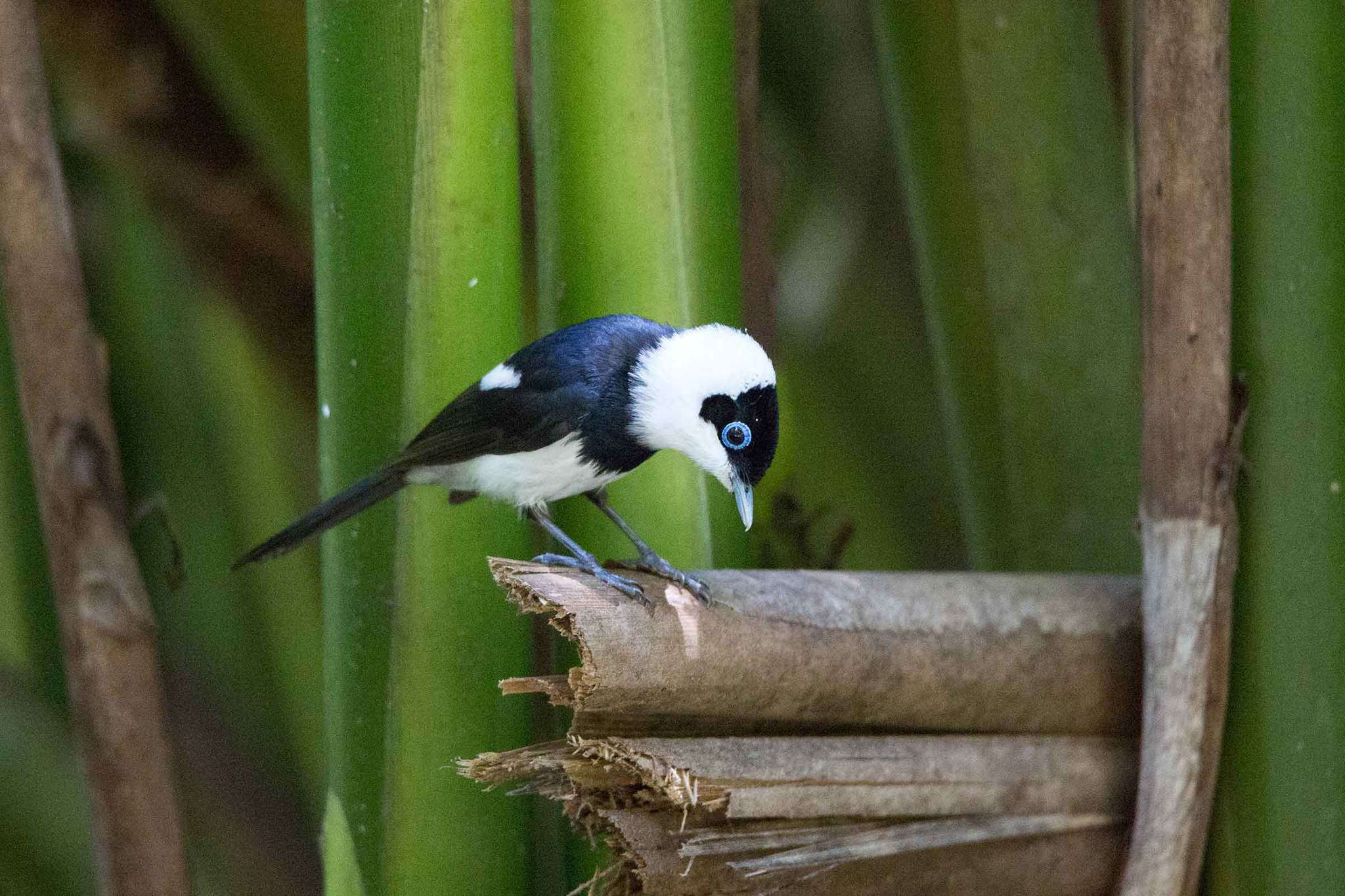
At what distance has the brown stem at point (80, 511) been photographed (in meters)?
1.39

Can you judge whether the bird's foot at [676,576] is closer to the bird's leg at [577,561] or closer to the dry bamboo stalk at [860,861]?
the bird's leg at [577,561]

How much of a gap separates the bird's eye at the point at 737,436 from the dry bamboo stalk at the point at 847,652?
11 cm

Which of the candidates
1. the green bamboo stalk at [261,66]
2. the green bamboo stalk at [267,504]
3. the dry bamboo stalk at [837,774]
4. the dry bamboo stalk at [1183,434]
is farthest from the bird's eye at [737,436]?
the green bamboo stalk at [267,504]

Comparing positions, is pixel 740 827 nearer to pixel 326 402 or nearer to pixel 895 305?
pixel 326 402

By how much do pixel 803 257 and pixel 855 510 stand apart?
39cm

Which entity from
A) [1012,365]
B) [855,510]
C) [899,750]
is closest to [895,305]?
[855,510]

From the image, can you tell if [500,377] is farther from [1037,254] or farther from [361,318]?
[1037,254]

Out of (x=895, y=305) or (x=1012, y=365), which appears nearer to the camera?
(x=1012, y=365)

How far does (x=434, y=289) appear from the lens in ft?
3.74

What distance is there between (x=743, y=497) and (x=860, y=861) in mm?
315

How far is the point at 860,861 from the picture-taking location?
42.2 inches

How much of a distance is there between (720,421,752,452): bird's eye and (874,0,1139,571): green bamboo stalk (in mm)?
432

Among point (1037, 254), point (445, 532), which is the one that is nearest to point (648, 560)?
point (445, 532)

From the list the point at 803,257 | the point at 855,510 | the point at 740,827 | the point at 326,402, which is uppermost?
the point at 803,257
